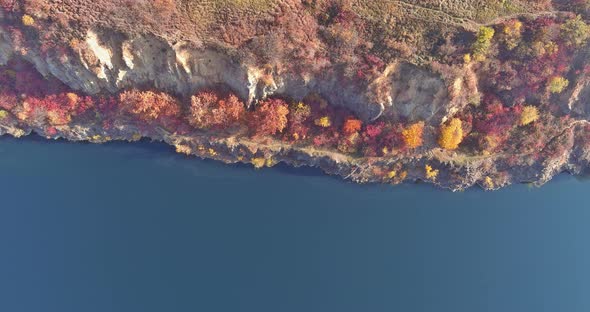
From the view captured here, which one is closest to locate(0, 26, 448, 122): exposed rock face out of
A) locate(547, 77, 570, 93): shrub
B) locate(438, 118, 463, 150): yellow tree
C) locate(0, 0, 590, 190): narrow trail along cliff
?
locate(0, 0, 590, 190): narrow trail along cliff

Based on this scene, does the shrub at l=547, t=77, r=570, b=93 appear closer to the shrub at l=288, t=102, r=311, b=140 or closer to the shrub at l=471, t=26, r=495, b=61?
the shrub at l=471, t=26, r=495, b=61

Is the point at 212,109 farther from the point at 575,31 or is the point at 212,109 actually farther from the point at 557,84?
the point at 575,31

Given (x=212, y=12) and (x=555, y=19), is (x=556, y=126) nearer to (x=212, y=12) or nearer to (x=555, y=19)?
(x=555, y=19)

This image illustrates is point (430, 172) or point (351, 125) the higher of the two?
point (351, 125)

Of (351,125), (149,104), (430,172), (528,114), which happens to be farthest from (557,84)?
(149,104)

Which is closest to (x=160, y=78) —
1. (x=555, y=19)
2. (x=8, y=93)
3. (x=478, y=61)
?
(x=8, y=93)

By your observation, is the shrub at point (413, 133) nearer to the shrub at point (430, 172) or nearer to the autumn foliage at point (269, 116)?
the shrub at point (430, 172)
